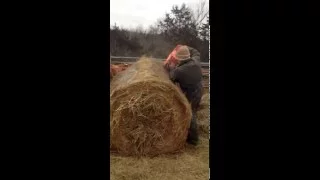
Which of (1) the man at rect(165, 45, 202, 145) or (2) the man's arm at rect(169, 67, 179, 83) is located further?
(2) the man's arm at rect(169, 67, 179, 83)

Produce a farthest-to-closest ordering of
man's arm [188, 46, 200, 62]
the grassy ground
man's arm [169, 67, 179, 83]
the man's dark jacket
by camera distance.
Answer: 1. man's arm [169, 67, 179, 83]
2. the man's dark jacket
3. man's arm [188, 46, 200, 62]
4. the grassy ground

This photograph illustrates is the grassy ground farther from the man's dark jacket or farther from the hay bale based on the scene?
the man's dark jacket

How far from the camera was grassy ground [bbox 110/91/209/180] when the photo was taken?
2965 millimetres

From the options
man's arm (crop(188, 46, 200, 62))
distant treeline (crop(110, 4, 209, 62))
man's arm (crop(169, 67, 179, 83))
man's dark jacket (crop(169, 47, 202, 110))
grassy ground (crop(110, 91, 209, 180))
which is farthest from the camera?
man's arm (crop(169, 67, 179, 83))

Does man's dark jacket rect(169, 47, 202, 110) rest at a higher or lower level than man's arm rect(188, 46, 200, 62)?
lower

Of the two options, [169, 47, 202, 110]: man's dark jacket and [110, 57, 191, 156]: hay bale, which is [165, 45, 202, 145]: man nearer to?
[169, 47, 202, 110]: man's dark jacket

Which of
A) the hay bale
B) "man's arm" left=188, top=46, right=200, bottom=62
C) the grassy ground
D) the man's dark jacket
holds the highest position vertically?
"man's arm" left=188, top=46, right=200, bottom=62

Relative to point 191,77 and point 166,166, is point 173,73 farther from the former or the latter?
point 166,166

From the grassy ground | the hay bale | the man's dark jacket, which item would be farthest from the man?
the grassy ground

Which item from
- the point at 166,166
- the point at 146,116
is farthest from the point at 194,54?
the point at 166,166

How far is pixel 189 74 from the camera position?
353 cm

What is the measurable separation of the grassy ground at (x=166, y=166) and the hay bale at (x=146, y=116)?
0.14 meters

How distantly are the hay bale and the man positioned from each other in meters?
0.16
